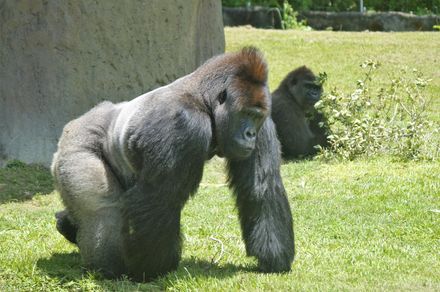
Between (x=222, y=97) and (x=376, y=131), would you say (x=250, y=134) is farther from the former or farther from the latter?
(x=376, y=131)

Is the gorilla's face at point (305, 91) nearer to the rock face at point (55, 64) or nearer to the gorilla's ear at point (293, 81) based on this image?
the gorilla's ear at point (293, 81)

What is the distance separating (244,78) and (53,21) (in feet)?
13.9

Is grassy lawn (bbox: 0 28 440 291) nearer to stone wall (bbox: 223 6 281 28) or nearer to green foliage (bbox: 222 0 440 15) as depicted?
stone wall (bbox: 223 6 281 28)

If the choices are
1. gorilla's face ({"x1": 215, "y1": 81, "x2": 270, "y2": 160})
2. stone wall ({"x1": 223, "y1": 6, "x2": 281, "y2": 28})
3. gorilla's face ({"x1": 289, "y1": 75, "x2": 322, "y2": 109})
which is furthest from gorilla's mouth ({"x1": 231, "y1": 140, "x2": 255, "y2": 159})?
stone wall ({"x1": 223, "y1": 6, "x2": 281, "y2": 28})

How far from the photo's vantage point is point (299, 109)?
1046 centimetres

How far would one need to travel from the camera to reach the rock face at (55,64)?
332 inches

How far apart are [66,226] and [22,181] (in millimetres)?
2548

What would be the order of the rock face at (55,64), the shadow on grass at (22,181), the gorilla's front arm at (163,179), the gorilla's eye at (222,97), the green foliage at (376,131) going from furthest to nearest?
the green foliage at (376,131)
the rock face at (55,64)
the shadow on grass at (22,181)
the gorilla's eye at (222,97)
the gorilla's front arm at (163,179)

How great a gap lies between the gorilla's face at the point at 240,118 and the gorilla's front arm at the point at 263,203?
176 mm

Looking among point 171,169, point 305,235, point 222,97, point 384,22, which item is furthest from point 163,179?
point 384,22

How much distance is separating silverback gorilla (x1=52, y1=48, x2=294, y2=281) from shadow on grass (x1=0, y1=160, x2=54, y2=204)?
7.85 feet

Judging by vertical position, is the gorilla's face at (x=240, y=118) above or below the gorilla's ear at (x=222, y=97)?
below

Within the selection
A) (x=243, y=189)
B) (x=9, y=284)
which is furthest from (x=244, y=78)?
(x=9, y=284)

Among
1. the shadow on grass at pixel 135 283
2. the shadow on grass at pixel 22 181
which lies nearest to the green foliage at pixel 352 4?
the shadow on grass at pixel 22 181
